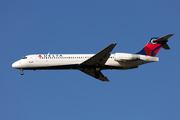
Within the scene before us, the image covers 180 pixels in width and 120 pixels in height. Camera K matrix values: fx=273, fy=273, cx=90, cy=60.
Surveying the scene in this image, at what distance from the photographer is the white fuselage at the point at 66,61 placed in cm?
3064

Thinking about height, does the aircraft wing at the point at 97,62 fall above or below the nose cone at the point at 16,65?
below

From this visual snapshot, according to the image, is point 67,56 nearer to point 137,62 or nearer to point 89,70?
point 89,70

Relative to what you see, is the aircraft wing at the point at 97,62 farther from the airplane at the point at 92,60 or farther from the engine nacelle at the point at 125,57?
the engine nacelle at the point at 125,57

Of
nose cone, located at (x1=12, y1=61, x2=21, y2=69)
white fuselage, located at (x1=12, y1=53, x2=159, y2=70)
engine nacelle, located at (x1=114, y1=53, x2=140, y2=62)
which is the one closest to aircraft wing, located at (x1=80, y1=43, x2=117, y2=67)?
white fuselage, located at (x1=12, y1=53, x2=159, y2=70)

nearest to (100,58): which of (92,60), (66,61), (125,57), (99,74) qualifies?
(92,60)

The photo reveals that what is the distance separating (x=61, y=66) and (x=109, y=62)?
Result: 552 cm

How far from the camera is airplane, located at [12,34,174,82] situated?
1190 inches

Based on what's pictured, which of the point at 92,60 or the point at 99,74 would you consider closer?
the point at 92,60

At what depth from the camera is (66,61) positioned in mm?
31281

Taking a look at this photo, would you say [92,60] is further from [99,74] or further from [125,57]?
[99,74]

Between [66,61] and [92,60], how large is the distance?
3.20 meters

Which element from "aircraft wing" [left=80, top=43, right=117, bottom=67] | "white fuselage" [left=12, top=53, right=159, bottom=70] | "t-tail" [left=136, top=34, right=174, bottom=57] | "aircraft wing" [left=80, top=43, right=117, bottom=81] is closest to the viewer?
"aircraft wing" [left=80, top=43, right=117, bottom=67]

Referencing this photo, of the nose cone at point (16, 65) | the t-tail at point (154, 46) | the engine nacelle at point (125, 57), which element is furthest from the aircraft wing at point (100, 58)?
the nose cone at point (16, 65)

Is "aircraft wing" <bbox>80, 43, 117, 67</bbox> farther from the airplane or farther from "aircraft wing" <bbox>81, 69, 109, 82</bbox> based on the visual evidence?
"aircraft wing" <bbox>81, 69, 109, 82</bbox>
